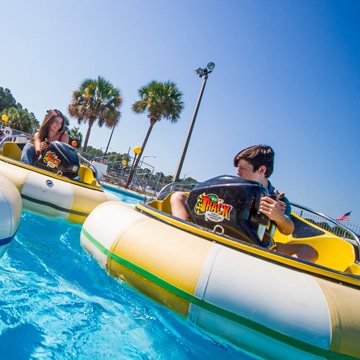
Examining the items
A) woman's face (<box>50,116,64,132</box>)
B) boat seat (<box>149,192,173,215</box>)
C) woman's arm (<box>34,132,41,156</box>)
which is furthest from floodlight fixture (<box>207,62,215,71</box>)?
boat seat (<box>149,192,173,215</box>)

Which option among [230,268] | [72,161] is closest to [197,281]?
[230,268]

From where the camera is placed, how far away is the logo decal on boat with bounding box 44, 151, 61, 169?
13.2 feet

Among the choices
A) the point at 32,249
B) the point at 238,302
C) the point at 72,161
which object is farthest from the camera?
the point at 72,161

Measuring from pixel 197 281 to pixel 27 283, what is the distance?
1.16 m

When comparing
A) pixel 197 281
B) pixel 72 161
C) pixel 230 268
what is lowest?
pixel 197 281

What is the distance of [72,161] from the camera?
13.5 ft

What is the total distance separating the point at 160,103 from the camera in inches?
615

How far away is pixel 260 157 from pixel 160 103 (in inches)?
560

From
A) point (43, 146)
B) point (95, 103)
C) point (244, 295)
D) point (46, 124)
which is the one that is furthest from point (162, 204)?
point (95, 103)

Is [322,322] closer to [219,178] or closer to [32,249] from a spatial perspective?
[219,178]

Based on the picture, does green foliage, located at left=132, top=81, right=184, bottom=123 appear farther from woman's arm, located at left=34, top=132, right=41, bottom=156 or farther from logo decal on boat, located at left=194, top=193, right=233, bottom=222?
logo decal on boat, located at left=194, top=193, right=233, bottom=222

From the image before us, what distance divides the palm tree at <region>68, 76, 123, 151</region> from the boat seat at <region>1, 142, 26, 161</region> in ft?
41.6

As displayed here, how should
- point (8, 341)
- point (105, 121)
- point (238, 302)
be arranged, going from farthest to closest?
point (105, 121)
point (238, 302)
point (8, 341)

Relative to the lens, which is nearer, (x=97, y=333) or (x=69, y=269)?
(x=97, y=333)
